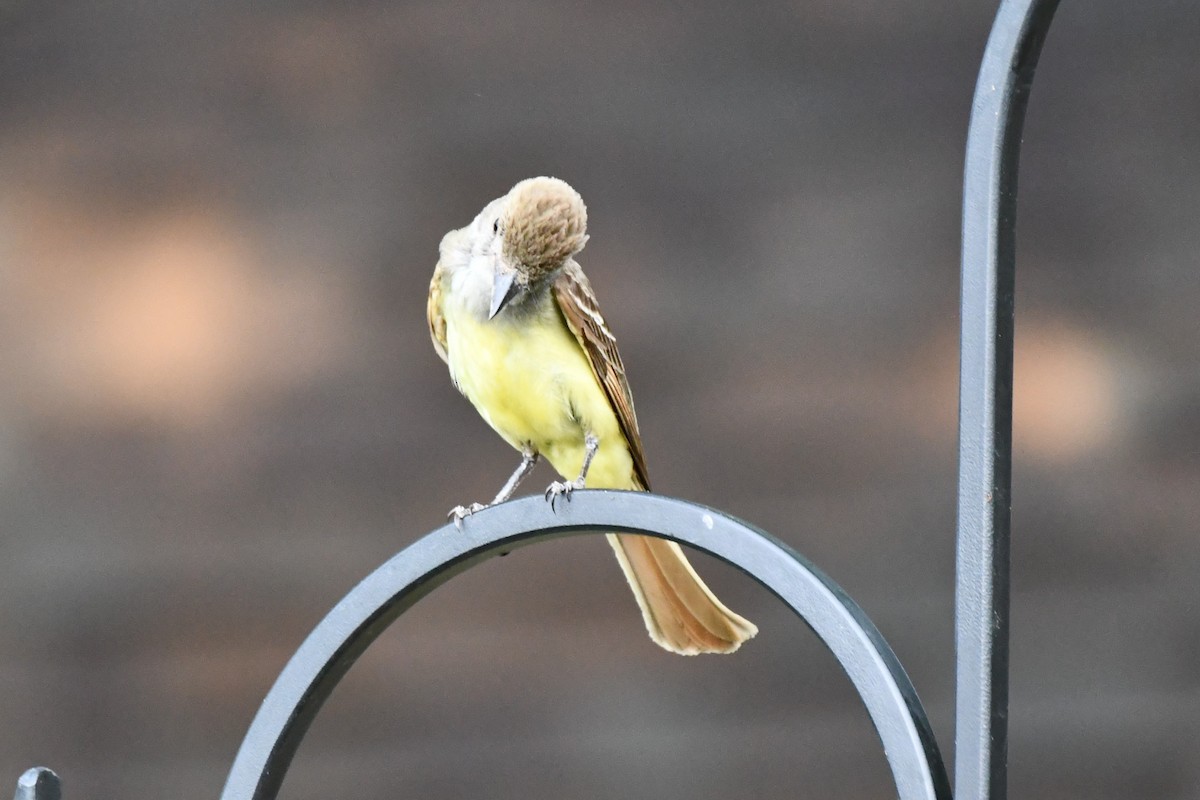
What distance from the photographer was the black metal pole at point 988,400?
2.96 feet

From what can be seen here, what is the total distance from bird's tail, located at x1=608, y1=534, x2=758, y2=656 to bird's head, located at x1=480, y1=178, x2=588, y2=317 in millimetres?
416

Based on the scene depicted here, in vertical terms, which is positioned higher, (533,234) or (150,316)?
(150,316)

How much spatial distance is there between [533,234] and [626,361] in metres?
1.41

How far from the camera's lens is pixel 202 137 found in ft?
11.6

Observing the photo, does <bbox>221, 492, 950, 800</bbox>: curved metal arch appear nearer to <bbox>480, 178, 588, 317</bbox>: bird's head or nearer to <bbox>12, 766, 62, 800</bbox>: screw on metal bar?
<bbox>12, 766, 62, 800</bbox>: screw on metal bar

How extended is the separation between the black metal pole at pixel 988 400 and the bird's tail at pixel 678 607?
69cm

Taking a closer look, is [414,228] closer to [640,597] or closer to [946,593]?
[946,593]

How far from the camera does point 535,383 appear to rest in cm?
209

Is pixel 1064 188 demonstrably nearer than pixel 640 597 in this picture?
No

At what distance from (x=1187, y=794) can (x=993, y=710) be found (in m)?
2.58

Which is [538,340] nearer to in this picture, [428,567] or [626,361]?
[428,567]

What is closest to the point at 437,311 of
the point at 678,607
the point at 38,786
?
the point at 678,607

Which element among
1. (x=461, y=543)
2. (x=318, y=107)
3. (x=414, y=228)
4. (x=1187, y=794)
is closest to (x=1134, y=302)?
(x=1187, y=794)

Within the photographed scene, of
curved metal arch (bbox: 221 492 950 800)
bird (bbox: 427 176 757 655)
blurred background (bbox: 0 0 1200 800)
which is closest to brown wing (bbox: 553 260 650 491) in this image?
bird (bbox: 427 176 757 655)
